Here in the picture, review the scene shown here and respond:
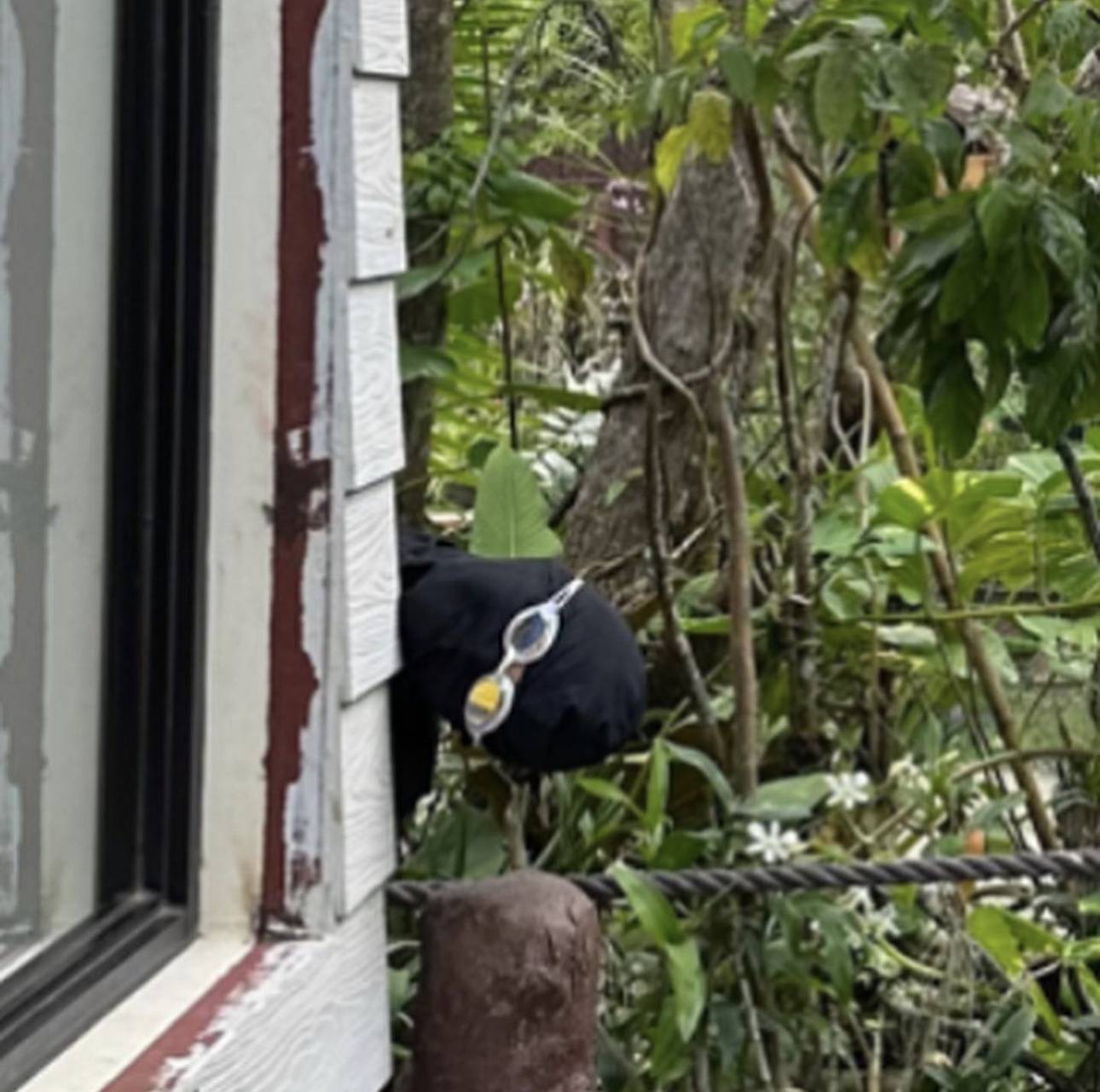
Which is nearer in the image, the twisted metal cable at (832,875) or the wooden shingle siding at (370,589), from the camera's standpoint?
the wooden shingle siding at (370,589)

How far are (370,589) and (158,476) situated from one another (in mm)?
227

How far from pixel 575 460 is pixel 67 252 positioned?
2.34 metres

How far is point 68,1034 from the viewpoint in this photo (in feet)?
4.73

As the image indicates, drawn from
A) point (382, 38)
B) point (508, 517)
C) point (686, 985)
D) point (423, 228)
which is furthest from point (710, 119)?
point (686, 985)

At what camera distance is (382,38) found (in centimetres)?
182

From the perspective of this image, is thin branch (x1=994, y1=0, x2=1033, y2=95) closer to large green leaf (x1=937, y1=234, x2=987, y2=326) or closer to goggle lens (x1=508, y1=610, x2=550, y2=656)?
large green leaf (x1=937, y1=234, x2=987, y2=326)

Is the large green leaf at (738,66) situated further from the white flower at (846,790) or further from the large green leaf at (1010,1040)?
the large green leaf at (1010,1040)

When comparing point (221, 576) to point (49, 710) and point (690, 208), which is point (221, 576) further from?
point (690, 208)

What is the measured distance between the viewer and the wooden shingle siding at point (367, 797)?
1.75m

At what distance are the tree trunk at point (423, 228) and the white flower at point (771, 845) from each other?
69 centimetres

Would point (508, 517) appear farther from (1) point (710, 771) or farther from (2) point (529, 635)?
(2) point (529, 635)

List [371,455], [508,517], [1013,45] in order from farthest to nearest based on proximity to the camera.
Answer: [1013,45]
[508,517]
[371,455]

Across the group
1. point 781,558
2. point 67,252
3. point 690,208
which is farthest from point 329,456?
point 690,208

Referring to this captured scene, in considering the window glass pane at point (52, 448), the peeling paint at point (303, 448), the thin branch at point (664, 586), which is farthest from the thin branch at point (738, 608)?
the window glass pane at point (52, 448)
